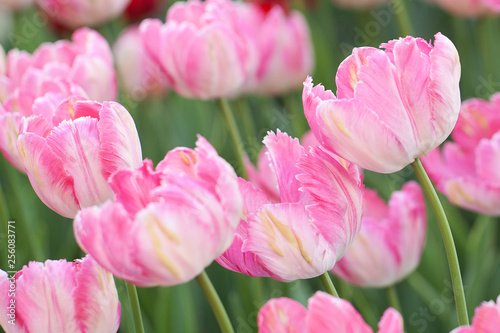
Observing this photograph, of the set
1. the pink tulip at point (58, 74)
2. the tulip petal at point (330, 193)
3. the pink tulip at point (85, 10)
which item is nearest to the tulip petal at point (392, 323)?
the tulip petal at point (330, 193)

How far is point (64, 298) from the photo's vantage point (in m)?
0.43

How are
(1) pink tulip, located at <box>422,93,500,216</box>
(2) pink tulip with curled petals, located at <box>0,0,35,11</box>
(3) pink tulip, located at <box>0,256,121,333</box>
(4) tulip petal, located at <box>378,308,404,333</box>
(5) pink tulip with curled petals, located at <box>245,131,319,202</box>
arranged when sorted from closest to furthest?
(4) tulip petal, located at <box>378,308,404,333</box> < (3) pink tulip, located at <box>0,256,121,333</box> < (1) pink tulip, located at <box>422,93,500,216</box> < (5) pink tulip with curled petals, located at <box>245,131,319,202</box> < (2) pink tulip with curled petals, located at <box>0,0,35,11</box>

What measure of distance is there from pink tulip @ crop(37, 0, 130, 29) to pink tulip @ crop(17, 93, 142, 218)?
616 millimetres

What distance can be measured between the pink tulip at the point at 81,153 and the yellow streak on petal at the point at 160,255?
0.09 metres

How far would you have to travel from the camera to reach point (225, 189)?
363mm

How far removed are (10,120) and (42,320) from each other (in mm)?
191

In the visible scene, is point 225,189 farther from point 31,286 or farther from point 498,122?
point 498,122

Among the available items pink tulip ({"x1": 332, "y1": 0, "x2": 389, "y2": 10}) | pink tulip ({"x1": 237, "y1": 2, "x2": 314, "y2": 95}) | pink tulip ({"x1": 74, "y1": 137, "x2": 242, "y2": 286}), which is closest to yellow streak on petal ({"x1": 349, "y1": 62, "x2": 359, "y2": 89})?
pink tulip ({"x1": 74, "y1": 137, "x2": 242, "y2": 286})

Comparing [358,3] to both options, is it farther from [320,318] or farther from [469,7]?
[320,318]

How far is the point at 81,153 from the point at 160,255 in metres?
0.13

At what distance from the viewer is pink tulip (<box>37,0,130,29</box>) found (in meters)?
1.05

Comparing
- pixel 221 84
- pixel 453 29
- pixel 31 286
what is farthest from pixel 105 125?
pixel 453 29

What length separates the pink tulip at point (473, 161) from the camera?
59 cm

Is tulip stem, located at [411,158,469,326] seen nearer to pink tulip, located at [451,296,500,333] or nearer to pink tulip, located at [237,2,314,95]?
pink tulip, located at [451,296,500,333]
